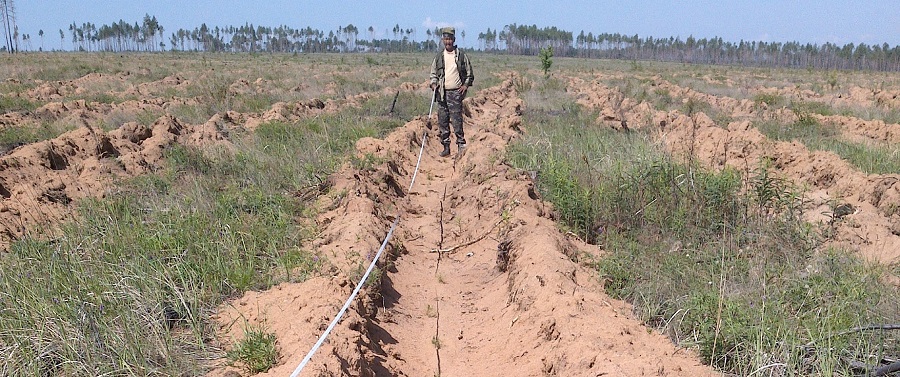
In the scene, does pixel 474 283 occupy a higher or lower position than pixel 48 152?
lower

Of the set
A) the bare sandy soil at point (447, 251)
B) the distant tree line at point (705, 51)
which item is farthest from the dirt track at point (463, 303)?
the distant tree line at point (705, 51)

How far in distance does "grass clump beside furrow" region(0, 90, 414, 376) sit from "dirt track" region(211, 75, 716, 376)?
27 cm

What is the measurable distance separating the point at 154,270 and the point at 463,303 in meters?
2.39

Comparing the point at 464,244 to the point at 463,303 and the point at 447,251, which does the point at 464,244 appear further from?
the point at 463,303

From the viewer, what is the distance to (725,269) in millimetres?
4469

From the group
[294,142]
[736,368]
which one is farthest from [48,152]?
[736,368]

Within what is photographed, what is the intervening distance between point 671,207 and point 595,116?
8700 millimetres

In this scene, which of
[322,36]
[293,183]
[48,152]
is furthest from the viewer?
[322,36]

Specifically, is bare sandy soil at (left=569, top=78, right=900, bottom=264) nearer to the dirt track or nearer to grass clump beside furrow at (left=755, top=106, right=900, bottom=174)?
grass clump beside furrow at (left=755, top=106, right=900, bottom=174)

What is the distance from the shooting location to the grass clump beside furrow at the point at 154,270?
3277mm

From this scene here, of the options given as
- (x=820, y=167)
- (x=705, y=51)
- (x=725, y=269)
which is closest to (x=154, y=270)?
(x=725, y=269)

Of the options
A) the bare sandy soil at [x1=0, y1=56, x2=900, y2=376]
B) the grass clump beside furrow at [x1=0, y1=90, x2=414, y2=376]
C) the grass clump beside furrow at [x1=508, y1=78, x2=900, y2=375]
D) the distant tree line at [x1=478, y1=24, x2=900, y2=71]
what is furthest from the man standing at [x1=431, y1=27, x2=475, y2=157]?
the distant tree line at [x1=478, y1=24, x2=900, y2=71]

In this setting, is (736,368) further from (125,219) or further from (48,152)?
(48,152)

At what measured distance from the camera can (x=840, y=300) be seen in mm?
3783
